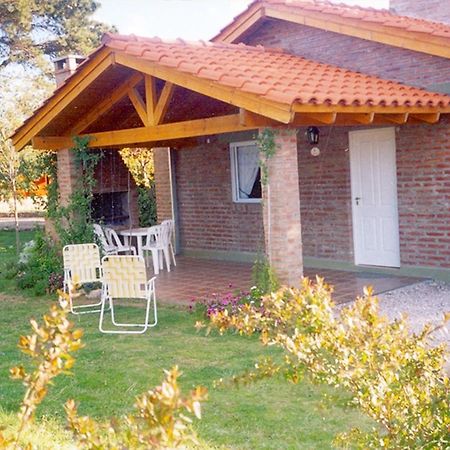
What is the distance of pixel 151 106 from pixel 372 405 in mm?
7339

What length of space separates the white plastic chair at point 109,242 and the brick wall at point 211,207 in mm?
2092

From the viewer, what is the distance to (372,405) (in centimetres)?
288

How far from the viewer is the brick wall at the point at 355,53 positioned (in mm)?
9758

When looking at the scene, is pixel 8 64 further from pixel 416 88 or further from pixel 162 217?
pixel 416 88

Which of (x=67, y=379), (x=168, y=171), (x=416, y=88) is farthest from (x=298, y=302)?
(x=168, y=171)

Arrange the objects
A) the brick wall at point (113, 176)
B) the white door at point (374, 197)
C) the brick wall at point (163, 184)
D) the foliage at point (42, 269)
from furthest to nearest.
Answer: the brick wall at point (163, 184) < the brick wall at point (113, 176) < the foliage at point (42, 269) < the white door at point (374, 197)

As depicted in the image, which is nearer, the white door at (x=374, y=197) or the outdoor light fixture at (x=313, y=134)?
the white door at (x=374, y=197)

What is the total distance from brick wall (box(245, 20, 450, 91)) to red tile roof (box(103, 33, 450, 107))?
0.25 meters

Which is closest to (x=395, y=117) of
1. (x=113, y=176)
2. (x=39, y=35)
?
(x=113, y=176)

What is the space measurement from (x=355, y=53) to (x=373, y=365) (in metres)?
8.68

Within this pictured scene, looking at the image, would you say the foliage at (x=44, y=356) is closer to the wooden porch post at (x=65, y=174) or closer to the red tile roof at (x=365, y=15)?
the red tile roof at (x=365, y=15)

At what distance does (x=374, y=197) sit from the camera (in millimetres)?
10883

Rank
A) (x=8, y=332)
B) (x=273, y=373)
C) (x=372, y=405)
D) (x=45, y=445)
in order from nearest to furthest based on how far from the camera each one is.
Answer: (x=372, y=405), (x=273, y=373), (x=45, y=445), (x=8, y=332)

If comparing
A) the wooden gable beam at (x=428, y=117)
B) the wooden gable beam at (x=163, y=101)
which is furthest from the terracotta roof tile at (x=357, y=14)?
the wooden gable beam at (x=163, y=101)
